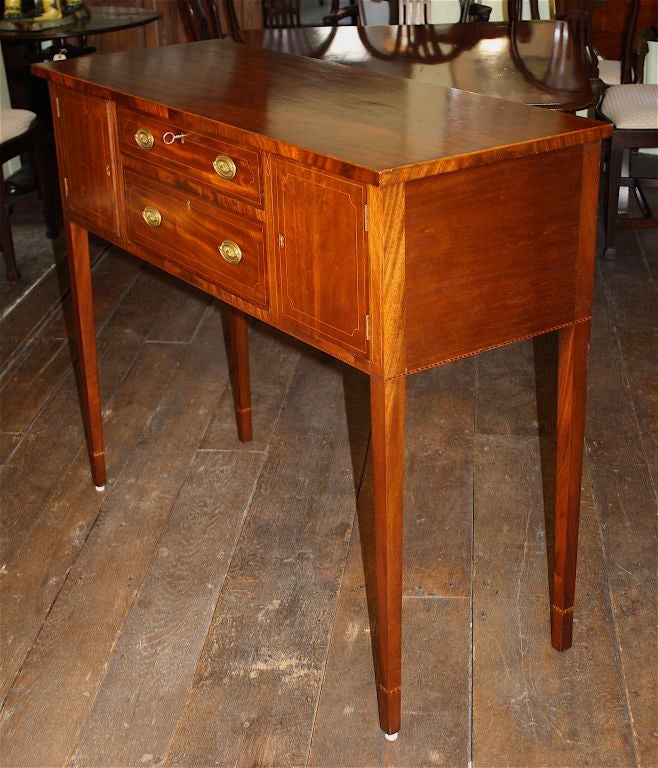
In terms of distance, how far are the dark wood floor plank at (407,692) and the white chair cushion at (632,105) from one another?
93.3 inches

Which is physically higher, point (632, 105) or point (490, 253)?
point (490, 253)

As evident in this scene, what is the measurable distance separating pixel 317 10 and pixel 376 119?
6.70 metres

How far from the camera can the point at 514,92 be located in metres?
2.71

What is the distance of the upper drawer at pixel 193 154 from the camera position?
67.1 inches

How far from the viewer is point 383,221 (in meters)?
1.45

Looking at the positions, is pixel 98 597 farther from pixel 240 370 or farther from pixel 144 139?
pixel 144 139

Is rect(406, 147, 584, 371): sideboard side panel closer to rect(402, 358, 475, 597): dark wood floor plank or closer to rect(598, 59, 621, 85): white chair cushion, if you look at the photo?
rect(402, 358, 475, 597): dark wood floor plank

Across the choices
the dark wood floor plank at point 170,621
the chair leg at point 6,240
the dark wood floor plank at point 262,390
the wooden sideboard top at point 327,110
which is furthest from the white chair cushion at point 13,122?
the dark wood floor plank at point 170,621

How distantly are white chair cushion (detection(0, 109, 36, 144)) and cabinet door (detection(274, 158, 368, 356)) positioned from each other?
2.55 metres

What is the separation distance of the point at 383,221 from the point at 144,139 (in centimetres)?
71

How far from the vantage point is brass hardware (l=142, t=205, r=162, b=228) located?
6.61 feet

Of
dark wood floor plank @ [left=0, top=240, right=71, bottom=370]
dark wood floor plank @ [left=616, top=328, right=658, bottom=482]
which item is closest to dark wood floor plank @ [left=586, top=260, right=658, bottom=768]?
dark wood floor plank @ [left=616, top=328, right=658, bottom=482]

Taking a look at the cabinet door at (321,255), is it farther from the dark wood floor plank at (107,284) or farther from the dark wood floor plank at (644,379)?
the dark wood floor plank at (107,284)

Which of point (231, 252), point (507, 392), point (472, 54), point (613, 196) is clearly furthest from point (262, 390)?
point (613, 196)
